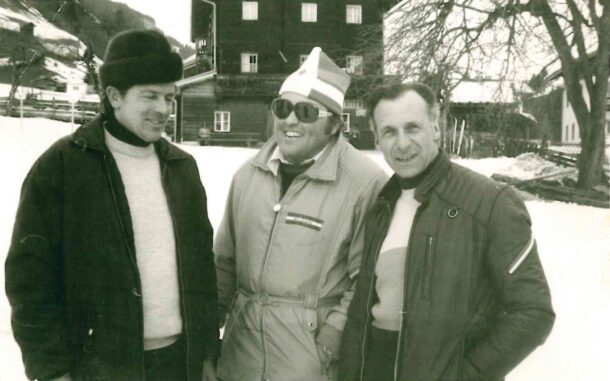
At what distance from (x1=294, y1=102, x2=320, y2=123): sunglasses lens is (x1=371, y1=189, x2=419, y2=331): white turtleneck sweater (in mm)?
558

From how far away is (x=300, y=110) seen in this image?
2309 mm

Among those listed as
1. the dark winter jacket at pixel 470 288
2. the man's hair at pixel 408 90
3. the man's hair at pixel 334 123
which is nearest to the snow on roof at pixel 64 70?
the man's hair at pixel 334 123

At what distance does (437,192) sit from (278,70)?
689cm

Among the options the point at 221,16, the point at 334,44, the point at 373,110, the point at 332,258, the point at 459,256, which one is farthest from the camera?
the point at 334,44

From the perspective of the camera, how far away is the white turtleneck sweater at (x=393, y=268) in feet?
6.08

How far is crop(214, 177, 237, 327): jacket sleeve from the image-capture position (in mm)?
2463

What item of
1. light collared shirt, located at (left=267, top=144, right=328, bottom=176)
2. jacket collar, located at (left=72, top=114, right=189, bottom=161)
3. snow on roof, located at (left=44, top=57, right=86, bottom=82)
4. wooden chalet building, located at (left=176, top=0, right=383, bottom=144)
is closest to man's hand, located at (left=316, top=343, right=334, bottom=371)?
light collared shirt, located at (left=267, top=144, right=328, bottom=176)

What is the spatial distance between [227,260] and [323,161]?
0.61m

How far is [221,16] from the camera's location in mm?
8055

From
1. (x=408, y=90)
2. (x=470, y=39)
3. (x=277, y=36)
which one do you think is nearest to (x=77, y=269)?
(x=408, y=90)

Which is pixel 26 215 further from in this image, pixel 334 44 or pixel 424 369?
pixel 334 44

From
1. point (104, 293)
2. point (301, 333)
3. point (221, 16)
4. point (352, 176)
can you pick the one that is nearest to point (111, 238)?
point (104, 293)

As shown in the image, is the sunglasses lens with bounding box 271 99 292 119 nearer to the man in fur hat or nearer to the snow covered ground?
the man in fur hat

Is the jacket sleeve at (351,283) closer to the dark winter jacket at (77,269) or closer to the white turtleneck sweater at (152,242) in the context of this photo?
the white turtleneck sweater at (152,242)
